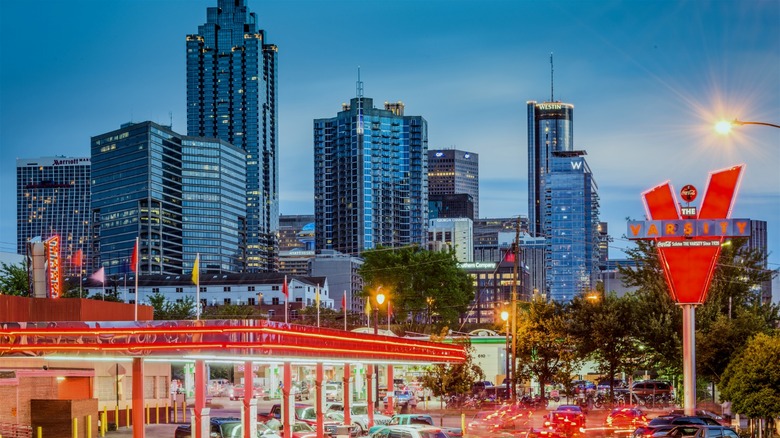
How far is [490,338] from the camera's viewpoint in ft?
325

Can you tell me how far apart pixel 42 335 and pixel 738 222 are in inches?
1302

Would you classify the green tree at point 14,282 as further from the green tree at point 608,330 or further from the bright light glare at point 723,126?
the bright light glare at point 723,126

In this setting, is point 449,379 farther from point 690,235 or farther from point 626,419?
point 690,235

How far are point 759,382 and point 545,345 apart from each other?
1167 inches

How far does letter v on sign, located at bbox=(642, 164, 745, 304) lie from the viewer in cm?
5197

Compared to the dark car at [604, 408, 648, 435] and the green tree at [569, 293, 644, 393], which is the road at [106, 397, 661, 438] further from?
the green tree at [569, 293, 644, 393]

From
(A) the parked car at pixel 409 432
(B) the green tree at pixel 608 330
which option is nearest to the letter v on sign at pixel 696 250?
(A) the parked car at pixel 409 432

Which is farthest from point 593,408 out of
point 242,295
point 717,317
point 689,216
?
point 242,295

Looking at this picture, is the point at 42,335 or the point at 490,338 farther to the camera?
the point at 490,338

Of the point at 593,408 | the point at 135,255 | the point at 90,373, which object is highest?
the point at 135,255

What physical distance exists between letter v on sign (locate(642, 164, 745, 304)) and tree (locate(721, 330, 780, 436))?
4382 millimetres

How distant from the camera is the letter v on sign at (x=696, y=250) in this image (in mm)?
51969

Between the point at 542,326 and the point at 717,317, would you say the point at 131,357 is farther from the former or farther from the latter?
the point at 542,326

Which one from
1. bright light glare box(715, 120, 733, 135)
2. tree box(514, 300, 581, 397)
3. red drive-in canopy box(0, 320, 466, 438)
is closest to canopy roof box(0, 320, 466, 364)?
red drive-in canopy box(0, 320, 466, 438)
